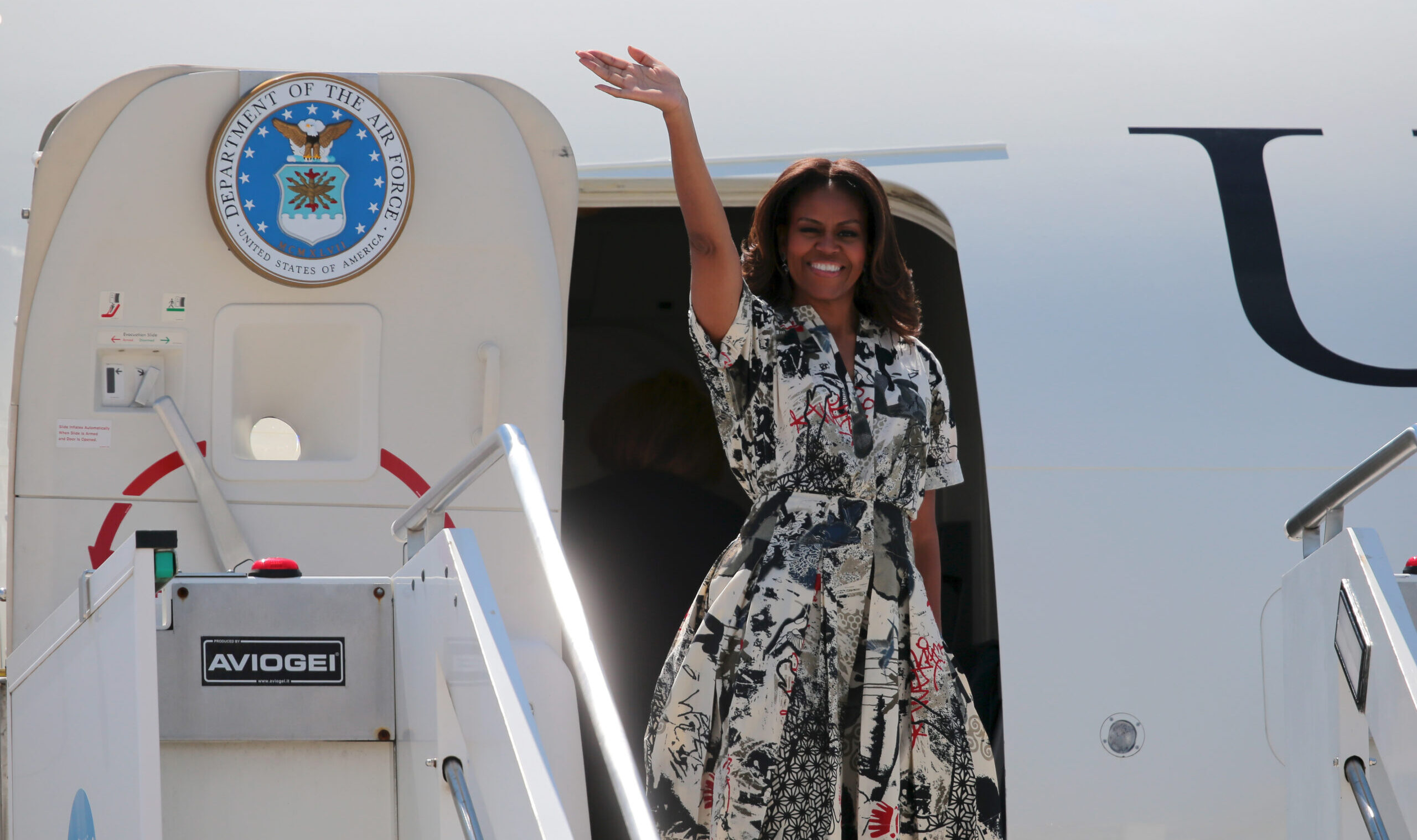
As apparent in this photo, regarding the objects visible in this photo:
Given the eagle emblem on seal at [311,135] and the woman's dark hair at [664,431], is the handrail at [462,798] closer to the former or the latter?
the eagle emblem on seal at [311,135]

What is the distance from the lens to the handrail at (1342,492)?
2105mm

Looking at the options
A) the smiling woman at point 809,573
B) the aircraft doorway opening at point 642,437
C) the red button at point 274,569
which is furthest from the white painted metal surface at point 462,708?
the aircraft doorway opening at point 642,437

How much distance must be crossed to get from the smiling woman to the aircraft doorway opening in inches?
71.1

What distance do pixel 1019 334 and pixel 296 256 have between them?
5.68 feet

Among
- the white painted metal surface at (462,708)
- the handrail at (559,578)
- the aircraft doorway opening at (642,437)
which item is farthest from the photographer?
the aircraft doorway opening at (642,437)

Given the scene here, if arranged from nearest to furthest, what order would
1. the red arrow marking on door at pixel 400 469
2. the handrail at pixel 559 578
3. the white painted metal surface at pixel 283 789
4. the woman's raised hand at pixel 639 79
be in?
the handrail at pixel 559 578 → the woman's raised hand at pixel 639 79 → the white painted metal surface at pixel 283 789 → the red arrow marking on door at pixel 400 469

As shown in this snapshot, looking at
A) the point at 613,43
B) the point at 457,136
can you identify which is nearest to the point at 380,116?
the point at 457,136

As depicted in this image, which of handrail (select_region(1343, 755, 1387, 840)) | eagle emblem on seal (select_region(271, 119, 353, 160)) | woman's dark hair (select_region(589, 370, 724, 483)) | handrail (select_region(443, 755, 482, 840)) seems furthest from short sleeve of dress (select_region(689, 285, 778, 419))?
woman's dark hair (select_region(589, 370, 724, 483))

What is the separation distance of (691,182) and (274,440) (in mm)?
1793

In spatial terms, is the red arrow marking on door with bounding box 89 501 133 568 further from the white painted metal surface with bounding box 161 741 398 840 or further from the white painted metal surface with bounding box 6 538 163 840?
the white painted metal surface with bounding box 161 741 398 840

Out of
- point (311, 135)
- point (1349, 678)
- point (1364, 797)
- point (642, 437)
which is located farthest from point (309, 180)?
point (1364, 797)

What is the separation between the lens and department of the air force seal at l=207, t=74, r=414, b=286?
3.00 metres

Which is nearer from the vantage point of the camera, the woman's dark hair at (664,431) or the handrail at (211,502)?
the handrail at (211,502)

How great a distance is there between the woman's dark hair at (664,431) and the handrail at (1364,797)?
2260 millimetres
